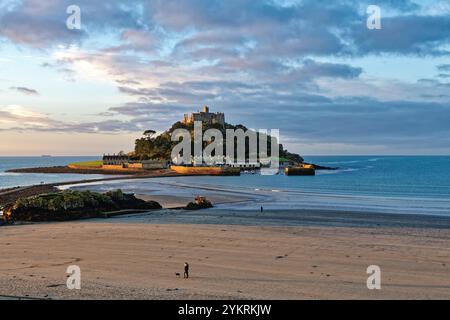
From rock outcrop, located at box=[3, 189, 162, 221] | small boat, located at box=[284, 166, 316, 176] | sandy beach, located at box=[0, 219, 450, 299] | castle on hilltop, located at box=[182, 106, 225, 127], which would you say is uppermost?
castle on hilltop, located at box=[182, 106, 225, 127]

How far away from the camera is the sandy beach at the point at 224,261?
15445 mm

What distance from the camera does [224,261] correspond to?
20109mm

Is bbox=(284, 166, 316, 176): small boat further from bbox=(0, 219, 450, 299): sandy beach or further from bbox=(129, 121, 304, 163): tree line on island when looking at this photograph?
bbox=(0, 219, 450, 299): sandy beach

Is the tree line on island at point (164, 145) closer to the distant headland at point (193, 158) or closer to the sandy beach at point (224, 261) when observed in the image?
the distant headland at point (193, 158)

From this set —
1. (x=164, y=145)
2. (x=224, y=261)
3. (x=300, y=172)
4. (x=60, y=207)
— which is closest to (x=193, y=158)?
(x=164, y=145)

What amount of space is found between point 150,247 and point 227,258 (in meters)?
4.46

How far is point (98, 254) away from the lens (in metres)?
21.6

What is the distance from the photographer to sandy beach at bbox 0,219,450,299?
50.7 ft

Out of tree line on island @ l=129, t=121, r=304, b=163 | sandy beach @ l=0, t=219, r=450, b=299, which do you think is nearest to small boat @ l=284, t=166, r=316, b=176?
tree line on island @ l=129, t=121, r=304, b=163

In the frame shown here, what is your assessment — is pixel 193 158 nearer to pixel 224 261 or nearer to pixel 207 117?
pixel 207 117
